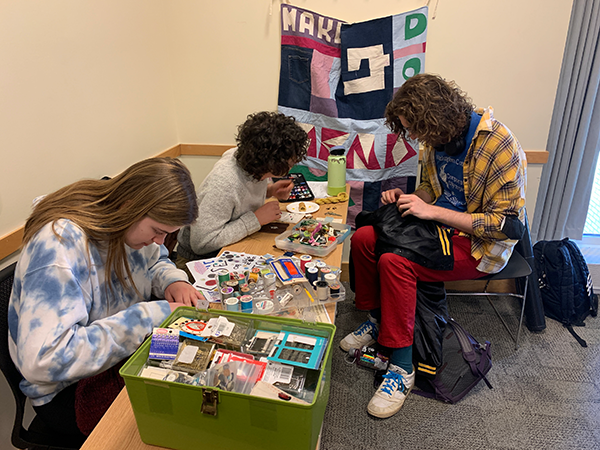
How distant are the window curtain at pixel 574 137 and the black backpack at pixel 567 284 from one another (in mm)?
283

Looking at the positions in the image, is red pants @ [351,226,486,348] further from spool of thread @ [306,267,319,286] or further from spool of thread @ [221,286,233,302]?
spool of thread @ [221,286,233,302]

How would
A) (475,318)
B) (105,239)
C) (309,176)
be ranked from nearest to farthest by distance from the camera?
(105,239) → (475,318) → (309,176)

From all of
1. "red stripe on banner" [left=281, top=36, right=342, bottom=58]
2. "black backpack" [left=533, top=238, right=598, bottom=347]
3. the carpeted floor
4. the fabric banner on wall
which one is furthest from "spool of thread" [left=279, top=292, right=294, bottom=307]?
"black backpack" [left=533, top=238, right=598, bottom=347]

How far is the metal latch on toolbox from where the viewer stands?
0.60 metres

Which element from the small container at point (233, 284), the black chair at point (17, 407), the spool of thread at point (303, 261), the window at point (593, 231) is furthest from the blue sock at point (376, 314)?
the window at point (593, 231)

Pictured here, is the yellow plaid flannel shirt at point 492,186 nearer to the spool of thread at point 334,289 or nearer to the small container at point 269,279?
the spool of thread at point 334,289

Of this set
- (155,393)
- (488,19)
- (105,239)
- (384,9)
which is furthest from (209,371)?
(488,19)

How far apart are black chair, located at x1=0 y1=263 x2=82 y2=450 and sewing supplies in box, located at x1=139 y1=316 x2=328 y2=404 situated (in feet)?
1.36

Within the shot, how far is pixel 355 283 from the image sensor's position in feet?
6.17

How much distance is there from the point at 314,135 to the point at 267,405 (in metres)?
1.91

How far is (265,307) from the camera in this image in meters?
1.00

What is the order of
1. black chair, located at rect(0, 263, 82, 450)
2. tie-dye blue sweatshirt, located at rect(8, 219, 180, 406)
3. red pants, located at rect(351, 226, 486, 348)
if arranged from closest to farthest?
tie-dye blue sweatshirt, located at rect(8, 219, 180, 406) → black chair, located at rect(0, 263, 82, 450) → red pants, located at rect(351, 226, 486, 348)

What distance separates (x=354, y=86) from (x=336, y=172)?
1.89 feet

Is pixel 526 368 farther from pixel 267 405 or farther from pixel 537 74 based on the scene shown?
pixel 267 405
